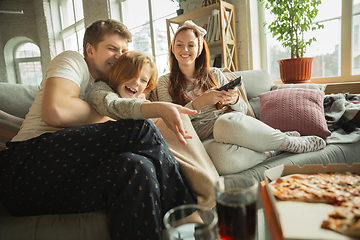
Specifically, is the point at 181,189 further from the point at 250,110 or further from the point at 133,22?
the point at 133,22

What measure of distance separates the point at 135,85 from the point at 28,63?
25.3ft

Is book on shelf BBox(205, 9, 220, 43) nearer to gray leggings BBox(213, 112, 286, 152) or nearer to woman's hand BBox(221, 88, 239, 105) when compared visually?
woman's hand BBox(221, 88, 239, 105)

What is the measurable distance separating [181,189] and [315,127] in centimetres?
96

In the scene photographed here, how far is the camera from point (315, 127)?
1.34 m

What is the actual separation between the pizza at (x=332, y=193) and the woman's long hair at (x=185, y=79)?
107cm

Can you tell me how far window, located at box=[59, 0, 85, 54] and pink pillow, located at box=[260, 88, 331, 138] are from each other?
5196mm

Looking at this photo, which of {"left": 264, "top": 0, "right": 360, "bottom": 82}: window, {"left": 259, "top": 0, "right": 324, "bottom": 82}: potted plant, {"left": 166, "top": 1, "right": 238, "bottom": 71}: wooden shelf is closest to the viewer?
{"left": 259, "top": 0, "right": 324, "bottom": 82}: potted plant

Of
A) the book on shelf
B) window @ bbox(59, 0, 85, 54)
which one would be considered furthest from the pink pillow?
window @ bbox(59, 0, 85, 54)

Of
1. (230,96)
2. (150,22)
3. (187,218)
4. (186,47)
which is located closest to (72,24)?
(150,22)

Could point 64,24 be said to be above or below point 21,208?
above

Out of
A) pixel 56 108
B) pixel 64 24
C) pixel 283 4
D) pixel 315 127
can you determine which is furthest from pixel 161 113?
pixel 64 24

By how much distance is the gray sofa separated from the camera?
714 millimetres

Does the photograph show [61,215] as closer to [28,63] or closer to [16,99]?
[16,99]

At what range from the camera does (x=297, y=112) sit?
1403 mm
